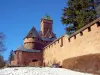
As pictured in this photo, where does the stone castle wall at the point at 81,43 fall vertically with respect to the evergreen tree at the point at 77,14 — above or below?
below

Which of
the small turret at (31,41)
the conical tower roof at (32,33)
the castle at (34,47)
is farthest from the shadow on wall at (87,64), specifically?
the conical tower roof at (32,33)

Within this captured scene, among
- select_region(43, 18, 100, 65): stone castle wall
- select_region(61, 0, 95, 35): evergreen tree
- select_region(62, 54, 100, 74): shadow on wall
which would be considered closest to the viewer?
select_region(62, 54, 100, 74): shadow on wall

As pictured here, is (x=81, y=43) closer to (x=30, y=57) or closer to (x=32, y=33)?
(x=30, y=57)

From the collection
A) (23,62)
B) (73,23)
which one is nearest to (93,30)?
(73,23)

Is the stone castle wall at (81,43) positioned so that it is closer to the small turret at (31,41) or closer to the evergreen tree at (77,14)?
the evergreen tree at (77,14)

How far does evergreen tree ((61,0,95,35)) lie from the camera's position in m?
27.8

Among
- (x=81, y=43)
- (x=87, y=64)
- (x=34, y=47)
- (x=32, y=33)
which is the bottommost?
(x=87, y=64)

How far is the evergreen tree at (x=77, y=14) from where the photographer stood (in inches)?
1093

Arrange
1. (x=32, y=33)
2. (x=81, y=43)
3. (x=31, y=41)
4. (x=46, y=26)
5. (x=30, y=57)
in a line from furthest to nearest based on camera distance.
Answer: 1. (x=46, y=26)
2. (x=32, y=33)
3. (x=31, y=41)
4. (x=30, y=57)
5. (x=81, y=43)

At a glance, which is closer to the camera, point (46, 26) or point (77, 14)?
point (77, 14)

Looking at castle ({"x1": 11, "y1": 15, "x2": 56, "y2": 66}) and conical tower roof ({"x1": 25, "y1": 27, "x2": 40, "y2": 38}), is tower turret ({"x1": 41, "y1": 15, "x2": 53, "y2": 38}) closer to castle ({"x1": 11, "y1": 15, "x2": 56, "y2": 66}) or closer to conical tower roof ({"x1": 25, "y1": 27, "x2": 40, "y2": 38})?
castle ({"x1": 11, "y1": 15, "x2": 56, "y2": 66})

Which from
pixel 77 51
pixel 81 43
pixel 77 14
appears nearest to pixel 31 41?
pixel 77 14

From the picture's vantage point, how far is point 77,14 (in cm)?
2866

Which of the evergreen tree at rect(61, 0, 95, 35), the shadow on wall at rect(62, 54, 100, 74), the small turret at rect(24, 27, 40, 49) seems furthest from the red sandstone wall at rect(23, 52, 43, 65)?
the shadow on wall at rect(62, 54, 100, 74)
